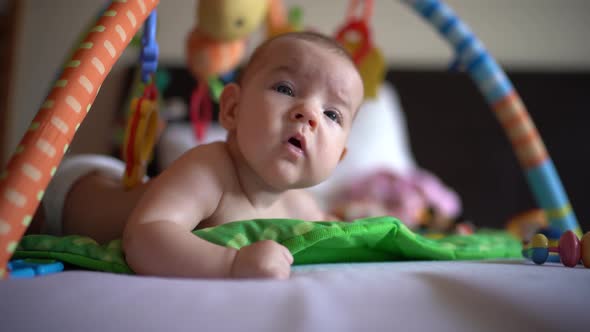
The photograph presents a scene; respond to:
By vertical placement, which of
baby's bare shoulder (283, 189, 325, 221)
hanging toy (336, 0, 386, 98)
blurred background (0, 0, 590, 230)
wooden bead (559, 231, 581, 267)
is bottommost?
wooden bead (559, 231, 581, 267)

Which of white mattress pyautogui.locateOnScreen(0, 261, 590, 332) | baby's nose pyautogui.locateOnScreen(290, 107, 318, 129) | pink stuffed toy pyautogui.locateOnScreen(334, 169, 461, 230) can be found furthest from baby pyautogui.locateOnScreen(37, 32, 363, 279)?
pink stuffed toy pyautogui.locateOnScreen(334, 169, 461, 230)

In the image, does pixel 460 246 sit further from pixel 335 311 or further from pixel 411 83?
pixel 411 83

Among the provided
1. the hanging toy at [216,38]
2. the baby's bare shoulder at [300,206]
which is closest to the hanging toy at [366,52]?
the hanging toy at [216,38]

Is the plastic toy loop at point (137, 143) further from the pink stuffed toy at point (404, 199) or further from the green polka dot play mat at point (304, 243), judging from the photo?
the pink stuffed toy at point (404, 199)

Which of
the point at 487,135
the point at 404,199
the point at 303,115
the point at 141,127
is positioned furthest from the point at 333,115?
the point at 487,135

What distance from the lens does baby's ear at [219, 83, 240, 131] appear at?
2.47 feet

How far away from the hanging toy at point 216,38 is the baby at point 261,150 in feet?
1.26

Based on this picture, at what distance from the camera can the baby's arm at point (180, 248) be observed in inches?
19.6

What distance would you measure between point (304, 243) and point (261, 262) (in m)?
0.10

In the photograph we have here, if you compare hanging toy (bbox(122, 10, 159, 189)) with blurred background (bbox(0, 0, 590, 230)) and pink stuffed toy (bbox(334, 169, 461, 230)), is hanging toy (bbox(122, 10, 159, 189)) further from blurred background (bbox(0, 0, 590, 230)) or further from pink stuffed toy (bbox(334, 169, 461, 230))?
blurred background (bbox(0, 0, 590, 230))

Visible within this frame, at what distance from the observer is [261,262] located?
488mm

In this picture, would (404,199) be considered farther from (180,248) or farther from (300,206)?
(180,248)

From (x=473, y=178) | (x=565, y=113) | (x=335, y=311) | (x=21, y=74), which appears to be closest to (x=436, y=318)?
(x=335, y=311)

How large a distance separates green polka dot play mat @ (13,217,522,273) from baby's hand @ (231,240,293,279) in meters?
0.05
